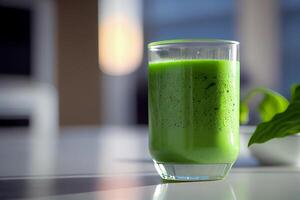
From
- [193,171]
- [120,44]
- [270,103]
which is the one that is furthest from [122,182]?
[120,44]

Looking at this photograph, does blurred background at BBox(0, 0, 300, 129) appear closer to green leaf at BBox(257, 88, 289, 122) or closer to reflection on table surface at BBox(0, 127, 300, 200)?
reflection on table surface at BBox(0, 127, 300, 200)

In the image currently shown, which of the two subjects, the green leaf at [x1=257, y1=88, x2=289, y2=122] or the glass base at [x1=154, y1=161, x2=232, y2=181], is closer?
the glass base at [x1=154, y1=161, x2=232, y2=181]

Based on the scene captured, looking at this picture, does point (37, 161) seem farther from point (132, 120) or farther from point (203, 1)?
point (203, 1)

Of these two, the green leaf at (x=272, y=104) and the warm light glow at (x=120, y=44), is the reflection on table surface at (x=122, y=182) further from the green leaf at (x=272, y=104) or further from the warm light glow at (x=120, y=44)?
the warm light glow at (x=120, y=44)

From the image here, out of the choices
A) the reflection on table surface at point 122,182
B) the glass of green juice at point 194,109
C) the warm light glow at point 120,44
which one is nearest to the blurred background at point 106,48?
the warm light glow at point 120,44

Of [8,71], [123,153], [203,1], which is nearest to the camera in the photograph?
[123,153]

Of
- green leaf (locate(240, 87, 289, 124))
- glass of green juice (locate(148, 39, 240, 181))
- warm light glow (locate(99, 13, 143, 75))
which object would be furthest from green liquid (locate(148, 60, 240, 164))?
warm light glow (locate(99, 13, 143, 75))

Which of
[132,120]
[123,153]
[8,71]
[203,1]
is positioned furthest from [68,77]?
[123,153]
